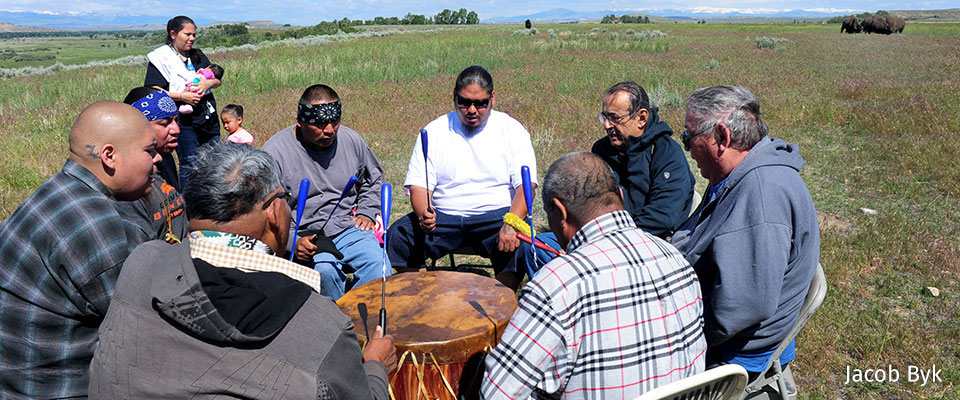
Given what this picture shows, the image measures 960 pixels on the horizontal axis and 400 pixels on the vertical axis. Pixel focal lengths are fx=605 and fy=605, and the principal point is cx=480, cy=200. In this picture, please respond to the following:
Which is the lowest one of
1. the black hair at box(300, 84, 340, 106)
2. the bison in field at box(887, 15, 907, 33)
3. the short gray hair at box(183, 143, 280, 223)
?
the short gray hair at box(183, 143, 280, 223)

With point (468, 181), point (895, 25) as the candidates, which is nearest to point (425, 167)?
point (468, 181)

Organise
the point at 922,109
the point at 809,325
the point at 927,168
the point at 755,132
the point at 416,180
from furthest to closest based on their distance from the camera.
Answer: the point at 922,109, the point at 927,168, the point at 416,180, the point at 809,325, the point at 755,132

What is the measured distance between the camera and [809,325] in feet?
13.4

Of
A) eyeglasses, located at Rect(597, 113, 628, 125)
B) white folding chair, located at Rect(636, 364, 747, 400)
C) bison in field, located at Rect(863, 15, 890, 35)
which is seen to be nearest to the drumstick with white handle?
eyeglasses, located at Rect(597, 113, 628, 125)

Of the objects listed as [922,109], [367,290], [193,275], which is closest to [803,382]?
[367,290]

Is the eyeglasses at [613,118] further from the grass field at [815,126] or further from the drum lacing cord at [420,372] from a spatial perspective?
the drum lacing cord at [420,372]

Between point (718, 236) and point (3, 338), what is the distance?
2.65 meters

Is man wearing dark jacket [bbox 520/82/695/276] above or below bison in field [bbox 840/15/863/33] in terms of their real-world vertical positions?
below

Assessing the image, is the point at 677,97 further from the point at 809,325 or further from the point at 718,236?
the point at 718,236

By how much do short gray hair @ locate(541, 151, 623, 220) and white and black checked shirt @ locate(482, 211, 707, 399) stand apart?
10 centimetres

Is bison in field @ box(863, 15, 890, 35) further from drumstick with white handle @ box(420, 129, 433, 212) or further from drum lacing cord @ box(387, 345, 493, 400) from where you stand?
drum lacing cord @ box(387, 345, 493, 400)

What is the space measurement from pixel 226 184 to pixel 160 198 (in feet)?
5.20

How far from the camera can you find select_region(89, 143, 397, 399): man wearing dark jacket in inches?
59.2

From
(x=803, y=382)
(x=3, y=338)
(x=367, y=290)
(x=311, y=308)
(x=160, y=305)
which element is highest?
(x=160, y=305)
